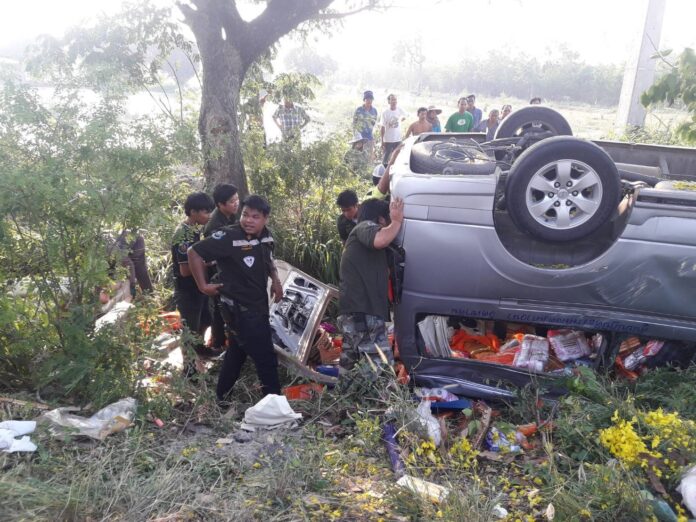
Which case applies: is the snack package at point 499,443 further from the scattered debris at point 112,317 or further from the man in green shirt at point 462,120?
the man in green shirt at point 462,120

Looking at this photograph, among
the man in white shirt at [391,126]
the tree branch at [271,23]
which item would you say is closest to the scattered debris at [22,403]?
the tree branch at [271,23]

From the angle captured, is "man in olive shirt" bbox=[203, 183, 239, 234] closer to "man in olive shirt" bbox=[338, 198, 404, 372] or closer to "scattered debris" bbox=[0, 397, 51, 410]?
"man in olive shirt" bbox=[338, 198, 404, 372]

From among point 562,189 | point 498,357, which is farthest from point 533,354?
point 562,189

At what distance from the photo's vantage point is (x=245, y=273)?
3.86 meters

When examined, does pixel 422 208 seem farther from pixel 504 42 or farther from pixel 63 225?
pixel 504 42

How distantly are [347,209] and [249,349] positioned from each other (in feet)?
4.99

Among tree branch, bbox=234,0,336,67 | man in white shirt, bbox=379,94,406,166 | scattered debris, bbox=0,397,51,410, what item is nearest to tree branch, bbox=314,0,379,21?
tree branch, bbox=234,0,336,67

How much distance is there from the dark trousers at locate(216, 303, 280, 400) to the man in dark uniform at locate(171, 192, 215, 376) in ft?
1.13

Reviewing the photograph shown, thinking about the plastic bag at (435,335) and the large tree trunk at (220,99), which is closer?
the plastic bag at (435,335)

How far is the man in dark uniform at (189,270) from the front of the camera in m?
4.50

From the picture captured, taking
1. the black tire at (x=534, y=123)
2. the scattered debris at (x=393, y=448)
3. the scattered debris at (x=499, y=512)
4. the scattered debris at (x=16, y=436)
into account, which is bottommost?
the scattered debris at (x=393, y=448)

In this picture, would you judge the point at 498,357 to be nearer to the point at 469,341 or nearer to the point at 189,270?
the point at 469,341

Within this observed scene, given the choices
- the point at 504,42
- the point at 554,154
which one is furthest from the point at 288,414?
the point at 504,42

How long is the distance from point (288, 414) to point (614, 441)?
6.05 feet
